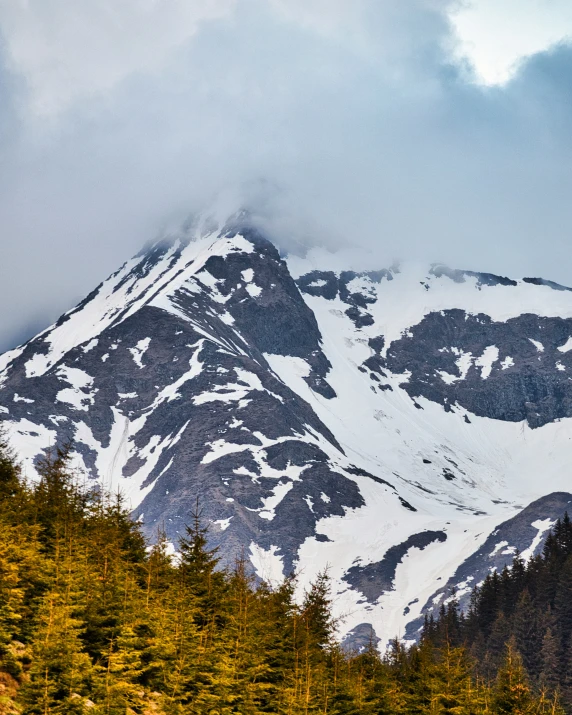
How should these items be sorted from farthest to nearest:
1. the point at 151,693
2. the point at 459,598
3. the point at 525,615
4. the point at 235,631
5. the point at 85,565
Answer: the point at 459,598
the point at 525,615
the point at 235,631
the point at 85,565
the point at 151,693

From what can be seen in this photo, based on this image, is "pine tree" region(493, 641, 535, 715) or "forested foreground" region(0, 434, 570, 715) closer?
"forested foreground" region(0, 434, 570, 715)

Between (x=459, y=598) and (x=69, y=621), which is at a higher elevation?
(x=459, y=598)

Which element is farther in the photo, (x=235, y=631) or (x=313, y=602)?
(x=313, y=602)

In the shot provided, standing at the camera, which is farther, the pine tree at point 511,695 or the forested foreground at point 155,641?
Result: the pine tree at point 511,695

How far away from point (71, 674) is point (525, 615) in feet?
287

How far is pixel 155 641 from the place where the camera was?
3225 cm

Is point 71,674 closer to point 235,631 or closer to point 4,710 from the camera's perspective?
point 4,710

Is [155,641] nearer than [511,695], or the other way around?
[155,641]

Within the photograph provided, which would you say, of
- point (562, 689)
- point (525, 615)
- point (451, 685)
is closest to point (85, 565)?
point (451, 685)

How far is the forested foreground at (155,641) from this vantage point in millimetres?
27750

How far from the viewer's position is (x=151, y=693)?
1245 inches

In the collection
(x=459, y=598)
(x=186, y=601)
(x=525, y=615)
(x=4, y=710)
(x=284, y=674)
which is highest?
(x=459, y=598)

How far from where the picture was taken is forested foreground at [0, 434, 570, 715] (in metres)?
27.8

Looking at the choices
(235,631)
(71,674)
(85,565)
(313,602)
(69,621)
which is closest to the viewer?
(71,674)
